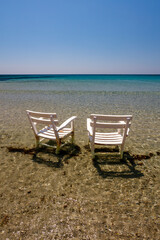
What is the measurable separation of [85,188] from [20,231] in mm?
1558

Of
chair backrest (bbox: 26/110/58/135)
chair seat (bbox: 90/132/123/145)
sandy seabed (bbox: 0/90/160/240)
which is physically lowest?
sandy seabed (bbox: 0/90/160/240)

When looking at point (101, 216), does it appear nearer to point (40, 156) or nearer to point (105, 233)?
point (105, 233)

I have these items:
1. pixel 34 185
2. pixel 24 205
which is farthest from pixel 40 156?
pixel 24 205

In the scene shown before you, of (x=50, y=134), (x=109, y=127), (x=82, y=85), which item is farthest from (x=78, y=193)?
(x=82, y=85)

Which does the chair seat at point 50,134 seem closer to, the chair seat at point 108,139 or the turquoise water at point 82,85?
the chair seat at point 108,139

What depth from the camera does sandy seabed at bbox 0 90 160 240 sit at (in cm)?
259

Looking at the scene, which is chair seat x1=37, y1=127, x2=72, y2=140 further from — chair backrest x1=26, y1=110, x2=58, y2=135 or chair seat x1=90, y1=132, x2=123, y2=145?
chair seat x1=90, y1=132, x2=123, y2=145

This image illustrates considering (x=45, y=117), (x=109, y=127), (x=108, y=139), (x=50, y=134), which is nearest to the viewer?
(x=109, y=127)

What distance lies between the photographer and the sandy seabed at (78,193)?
8.50 ft

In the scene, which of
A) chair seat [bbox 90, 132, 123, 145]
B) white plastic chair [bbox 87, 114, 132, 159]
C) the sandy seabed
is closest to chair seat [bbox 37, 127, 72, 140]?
the sandy seabed

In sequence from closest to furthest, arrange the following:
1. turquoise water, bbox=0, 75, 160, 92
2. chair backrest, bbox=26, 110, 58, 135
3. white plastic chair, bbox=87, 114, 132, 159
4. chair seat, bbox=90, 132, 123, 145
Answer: white plastic chair, bbox=87, 114, 132, 159, chair backrest, bbox=26, 110, 58, 135, chair seat, bbox=90, 132, 123, 145, turquoise water, bbox=0, 75, 160, 92

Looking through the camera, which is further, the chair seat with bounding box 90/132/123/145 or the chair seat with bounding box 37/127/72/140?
the chair seat with bounding box 37/127/72/140

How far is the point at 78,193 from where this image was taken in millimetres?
3379

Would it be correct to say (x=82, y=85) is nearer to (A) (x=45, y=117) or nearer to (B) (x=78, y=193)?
(A) (x=45, y=117)
